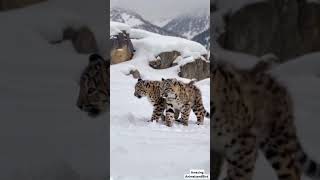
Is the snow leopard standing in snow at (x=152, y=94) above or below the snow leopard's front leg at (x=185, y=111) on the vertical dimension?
above

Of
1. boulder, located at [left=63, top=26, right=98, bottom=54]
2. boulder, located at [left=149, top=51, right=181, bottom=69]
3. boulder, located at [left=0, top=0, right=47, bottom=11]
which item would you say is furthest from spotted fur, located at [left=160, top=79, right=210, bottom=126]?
boulder, located at [left=0, top=0, right=47, bottom=11]

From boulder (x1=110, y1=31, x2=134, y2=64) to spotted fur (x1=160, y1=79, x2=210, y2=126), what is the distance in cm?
38

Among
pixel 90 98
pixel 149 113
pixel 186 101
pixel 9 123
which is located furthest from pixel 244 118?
pixel 186 101

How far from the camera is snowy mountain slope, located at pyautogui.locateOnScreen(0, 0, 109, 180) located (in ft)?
4.76

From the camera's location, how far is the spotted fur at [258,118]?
153 cm

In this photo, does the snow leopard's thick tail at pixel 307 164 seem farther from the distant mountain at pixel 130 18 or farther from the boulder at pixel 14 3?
the boulder at pixel 14 3

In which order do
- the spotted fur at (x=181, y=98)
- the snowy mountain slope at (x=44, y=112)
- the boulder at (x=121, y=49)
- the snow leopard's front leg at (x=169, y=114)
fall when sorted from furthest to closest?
1. the snow leopard's front leg at (x=169, y=114)
2. the spotted fur at (x=181, y=98)
3. the boulder at (x=121, y=49)
4. the snowy mountain slope at (x=44, y=112)

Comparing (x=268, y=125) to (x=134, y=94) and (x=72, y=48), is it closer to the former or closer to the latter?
(x=72, y=48)

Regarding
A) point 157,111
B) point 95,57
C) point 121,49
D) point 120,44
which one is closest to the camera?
point 95,57

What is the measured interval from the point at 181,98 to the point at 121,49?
69 cm

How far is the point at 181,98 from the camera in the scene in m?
2.88

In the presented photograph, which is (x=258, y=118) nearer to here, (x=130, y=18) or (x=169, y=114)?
(x=130, y=18)

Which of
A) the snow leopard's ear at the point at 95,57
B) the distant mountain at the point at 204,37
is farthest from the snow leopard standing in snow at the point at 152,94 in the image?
the snow leopard's ear at the point at 95,57

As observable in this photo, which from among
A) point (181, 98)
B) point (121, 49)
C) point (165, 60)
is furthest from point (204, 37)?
point (181, 98)
